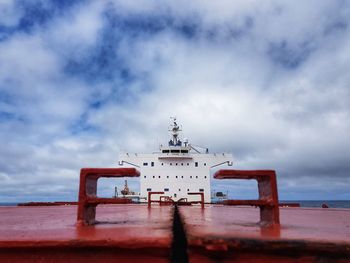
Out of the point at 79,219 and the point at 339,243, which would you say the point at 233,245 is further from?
the point at 79,219

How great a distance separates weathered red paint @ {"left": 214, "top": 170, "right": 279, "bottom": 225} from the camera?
2.70 m

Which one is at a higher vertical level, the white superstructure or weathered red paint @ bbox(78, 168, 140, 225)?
the white superstructure

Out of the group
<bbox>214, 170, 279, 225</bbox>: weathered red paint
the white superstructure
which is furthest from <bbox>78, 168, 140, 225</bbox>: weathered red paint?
the white superstructure

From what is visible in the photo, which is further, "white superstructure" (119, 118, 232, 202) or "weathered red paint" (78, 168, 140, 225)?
"white superstructure" (119, 118, 232, 202)

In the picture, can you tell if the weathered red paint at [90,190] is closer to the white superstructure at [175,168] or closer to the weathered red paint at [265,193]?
the weathered red paint at [265,193]

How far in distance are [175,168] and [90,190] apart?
21.6m

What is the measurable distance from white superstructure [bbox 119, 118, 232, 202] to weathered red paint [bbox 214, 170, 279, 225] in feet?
67.9

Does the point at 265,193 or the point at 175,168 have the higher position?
the point at 175,168

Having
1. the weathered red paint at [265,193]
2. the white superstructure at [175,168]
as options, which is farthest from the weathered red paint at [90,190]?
the white superstructure at [175,168]

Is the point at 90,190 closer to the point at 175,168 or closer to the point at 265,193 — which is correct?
the point at 265,193

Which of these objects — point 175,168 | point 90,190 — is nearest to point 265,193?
point 90,190

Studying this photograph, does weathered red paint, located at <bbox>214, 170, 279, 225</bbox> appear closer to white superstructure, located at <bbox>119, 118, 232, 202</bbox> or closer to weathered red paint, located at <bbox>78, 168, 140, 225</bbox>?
weathered red paint, located at <bbox>78, 168, 140, 225</bbox>

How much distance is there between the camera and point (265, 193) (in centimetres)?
289

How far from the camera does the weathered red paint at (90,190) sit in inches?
107
